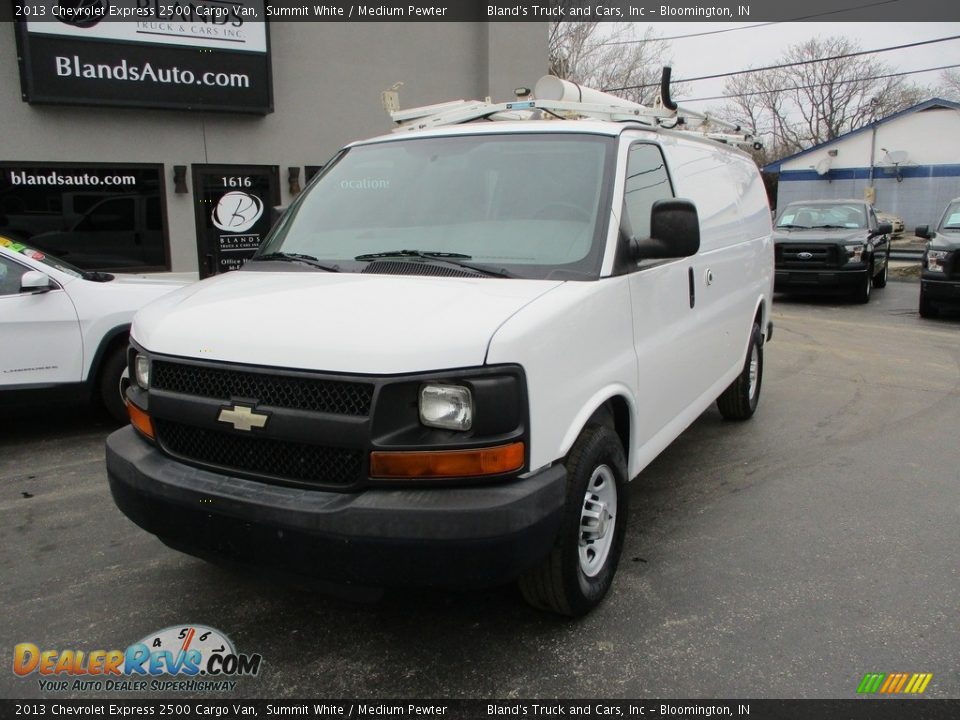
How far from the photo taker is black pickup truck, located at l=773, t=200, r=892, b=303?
13.4 meters

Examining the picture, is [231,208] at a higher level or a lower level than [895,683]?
higher

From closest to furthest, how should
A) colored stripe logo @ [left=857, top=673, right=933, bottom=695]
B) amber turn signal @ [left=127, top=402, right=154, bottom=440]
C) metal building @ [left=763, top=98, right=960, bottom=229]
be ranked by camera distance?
1. colored stripe logo @ [left=857, top=673, right=933, bottom=695]
2. amber turn signal @ [left=127, top=402, right=154, bottom=440]
3. metal building @ [left=763, top=98, right=960, bottom=229]

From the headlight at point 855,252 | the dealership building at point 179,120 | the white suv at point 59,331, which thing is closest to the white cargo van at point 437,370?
the white suv at point 59,331

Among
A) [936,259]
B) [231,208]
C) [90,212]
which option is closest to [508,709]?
[90,212]

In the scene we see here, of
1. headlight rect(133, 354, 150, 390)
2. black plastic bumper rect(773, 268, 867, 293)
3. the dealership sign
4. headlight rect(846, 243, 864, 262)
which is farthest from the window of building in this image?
headlight rect(846, 243, 864, 262)

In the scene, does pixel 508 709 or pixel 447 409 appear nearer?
pixel 447 409

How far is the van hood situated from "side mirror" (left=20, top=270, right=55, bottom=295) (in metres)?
2.74

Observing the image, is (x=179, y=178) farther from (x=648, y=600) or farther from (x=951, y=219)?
(x=951, y=219)

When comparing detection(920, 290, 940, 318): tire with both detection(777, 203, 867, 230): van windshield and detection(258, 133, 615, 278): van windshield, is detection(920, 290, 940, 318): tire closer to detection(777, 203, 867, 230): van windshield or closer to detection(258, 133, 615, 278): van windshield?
→ detection(777, 203, 867, 230): van windshield

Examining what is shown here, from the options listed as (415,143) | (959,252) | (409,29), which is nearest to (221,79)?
(409,29)

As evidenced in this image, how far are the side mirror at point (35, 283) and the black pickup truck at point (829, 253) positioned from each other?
1143 cm

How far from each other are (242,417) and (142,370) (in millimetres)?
749

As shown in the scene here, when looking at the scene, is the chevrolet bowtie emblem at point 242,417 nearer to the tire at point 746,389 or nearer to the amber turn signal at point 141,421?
the amber turn signal at point 141,421

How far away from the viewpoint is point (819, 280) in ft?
44.3
